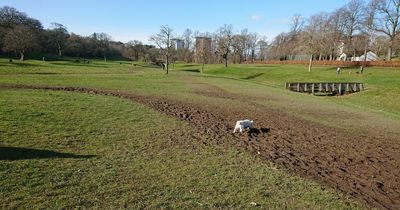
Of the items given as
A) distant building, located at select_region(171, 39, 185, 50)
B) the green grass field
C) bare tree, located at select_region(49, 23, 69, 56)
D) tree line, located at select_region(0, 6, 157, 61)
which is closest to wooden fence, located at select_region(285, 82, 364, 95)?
the green grass field

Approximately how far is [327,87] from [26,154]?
3580 cm

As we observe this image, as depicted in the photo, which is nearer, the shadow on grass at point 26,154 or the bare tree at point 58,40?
the shadow on grass at point 26,154

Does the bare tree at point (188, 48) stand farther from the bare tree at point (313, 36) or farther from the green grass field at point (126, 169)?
the green grass field at point (126, 169)

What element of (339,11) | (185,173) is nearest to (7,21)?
(339,11)

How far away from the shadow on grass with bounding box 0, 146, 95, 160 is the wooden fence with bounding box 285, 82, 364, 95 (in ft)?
109

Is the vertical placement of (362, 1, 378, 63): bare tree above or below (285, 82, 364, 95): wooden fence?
above

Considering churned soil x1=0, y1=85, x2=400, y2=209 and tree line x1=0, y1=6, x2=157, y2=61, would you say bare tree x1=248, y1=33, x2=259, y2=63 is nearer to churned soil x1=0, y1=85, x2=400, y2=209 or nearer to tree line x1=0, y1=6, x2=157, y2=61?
tree line x1=0, y1=6, x2=157, y2=61

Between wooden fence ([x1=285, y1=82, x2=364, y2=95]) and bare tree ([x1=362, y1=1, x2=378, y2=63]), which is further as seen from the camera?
bare tree ([x1=362, y1=1, x2=378, y2=63])

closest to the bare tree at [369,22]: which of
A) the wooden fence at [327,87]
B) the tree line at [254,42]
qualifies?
the tree line at [254,42]

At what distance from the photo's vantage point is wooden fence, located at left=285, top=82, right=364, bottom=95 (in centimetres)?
3822

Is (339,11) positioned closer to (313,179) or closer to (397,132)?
(397,132)

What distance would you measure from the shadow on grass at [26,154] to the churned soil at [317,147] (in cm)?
470

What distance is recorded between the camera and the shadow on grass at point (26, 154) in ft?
25.7

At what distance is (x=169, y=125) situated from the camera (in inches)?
505
